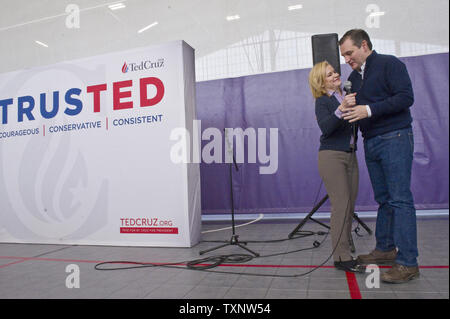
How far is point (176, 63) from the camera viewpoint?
300 centimetres

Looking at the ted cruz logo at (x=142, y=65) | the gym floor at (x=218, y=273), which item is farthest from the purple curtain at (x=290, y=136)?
the ted cruz logo at (x=142, y=65)

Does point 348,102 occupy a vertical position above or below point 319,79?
below

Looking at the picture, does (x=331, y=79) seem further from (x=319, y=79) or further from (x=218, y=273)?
(x=218, y=273)

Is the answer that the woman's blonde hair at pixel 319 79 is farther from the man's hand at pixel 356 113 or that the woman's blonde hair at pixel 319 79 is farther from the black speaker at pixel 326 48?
the black speaker at pixel 326 48

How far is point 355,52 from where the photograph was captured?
1897 mm

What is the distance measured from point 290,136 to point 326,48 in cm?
162

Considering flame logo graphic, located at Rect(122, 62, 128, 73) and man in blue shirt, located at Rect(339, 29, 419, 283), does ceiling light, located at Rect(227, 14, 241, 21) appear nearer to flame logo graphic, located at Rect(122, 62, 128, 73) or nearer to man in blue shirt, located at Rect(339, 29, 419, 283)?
flame logo graphic, located at Rect(122, 62, 128, 73)

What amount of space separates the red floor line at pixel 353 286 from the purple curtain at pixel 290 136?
6.78ft

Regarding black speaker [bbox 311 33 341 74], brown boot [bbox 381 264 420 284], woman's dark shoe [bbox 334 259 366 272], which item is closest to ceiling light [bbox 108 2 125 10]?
black speaker [bbox 311 33 341 74]

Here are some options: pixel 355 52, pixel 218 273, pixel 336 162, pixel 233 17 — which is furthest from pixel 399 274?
pixel 233 17

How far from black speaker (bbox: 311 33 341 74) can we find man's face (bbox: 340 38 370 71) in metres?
0.66

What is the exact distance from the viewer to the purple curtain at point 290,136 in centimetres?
368

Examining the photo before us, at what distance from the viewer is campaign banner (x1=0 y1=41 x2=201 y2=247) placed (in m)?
3.02
